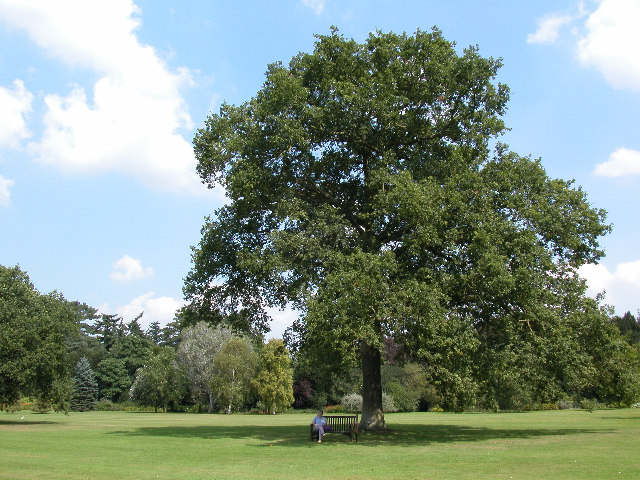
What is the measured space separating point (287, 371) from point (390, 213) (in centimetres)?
4646

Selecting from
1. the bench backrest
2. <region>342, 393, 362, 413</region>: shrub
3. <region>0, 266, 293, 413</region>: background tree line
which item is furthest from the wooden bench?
<region>342, 393, 362, 413</region>: shrub

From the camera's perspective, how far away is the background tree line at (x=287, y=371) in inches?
848

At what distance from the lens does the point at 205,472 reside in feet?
45.3

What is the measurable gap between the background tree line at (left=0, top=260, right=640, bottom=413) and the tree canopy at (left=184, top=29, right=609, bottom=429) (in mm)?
558

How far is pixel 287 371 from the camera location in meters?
65.7

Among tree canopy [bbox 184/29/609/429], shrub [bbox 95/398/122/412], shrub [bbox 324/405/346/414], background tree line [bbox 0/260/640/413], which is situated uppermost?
tree canopy [bbox 184/29/609/429]

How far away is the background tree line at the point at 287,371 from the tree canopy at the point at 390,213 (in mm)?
558

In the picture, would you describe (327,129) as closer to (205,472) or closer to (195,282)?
(195,282)

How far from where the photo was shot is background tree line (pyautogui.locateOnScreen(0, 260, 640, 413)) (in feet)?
70.6

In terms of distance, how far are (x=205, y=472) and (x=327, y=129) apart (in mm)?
16187

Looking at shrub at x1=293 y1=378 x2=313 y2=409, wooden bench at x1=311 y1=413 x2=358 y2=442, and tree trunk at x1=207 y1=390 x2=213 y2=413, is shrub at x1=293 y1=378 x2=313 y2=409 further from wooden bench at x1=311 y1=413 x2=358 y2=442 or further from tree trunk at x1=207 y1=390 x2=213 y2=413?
wooden bench at x1=311 y1=413 x2=358 y2=442

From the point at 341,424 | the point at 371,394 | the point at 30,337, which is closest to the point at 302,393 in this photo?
the point at 30,337

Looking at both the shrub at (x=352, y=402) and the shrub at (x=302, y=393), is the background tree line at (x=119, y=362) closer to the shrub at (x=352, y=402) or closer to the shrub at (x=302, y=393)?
the shrub at (x=302, y=393)

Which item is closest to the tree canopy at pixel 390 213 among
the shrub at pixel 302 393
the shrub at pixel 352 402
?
the shrub at pixel 352 402
